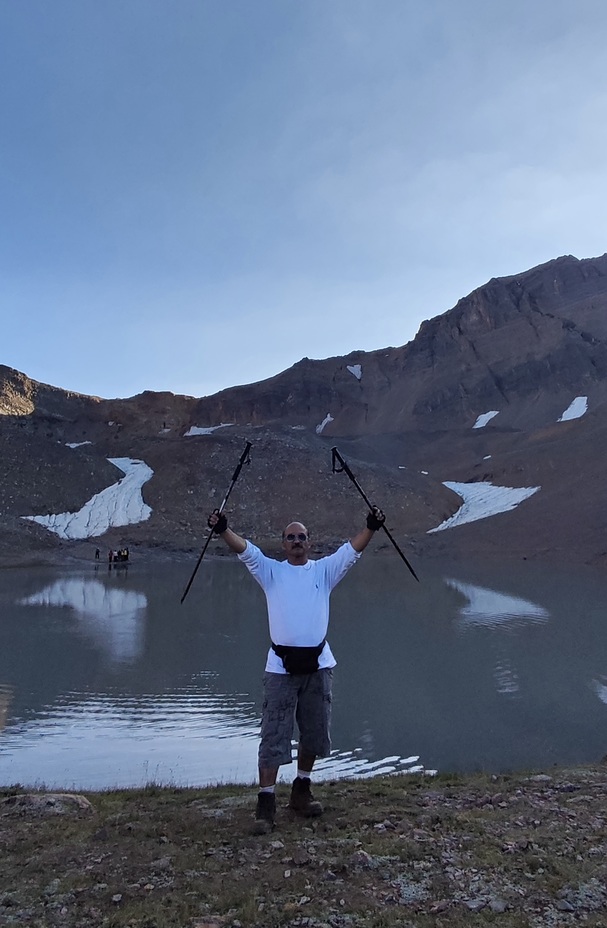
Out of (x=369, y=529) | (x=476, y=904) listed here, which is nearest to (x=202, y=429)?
(x=369, y=529)

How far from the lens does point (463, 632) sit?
18.1 meters

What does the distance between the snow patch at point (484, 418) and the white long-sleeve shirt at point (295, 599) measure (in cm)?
8499

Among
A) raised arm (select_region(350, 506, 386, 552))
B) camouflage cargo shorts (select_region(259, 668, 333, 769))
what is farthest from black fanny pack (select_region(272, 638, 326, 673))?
raised arm (select_region(350, 506, 386, 552))

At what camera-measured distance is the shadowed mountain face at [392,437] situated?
48188 millimetres

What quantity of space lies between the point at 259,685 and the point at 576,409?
255ft

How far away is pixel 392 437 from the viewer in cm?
8875

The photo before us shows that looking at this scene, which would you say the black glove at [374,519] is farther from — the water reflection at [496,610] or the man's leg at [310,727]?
the water reflection at [496,610]

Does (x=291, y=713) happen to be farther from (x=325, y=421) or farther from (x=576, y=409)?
(x=325, y=421)

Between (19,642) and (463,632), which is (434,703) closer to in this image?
(463,632)

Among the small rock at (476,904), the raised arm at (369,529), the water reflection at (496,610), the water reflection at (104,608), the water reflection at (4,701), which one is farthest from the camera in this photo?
the water reflection at (496,610)

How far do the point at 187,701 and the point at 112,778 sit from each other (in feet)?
13.1

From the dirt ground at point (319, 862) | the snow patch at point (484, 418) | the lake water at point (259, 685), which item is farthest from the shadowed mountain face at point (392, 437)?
the dirt ground at point (319, 862)

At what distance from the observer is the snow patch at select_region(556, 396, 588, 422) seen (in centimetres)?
8100

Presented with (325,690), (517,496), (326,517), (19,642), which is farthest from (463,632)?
(517,496)
